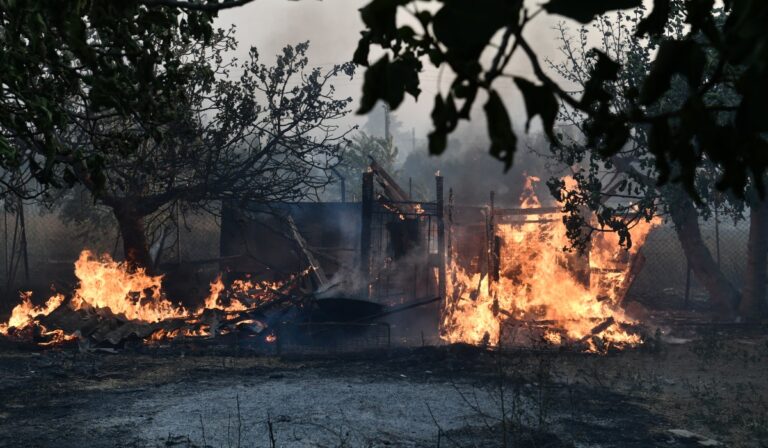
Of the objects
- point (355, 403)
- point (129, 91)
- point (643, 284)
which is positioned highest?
point (129, 91)

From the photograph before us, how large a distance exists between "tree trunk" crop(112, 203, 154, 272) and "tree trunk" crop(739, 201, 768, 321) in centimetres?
1281

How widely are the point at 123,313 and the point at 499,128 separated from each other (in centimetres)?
1402

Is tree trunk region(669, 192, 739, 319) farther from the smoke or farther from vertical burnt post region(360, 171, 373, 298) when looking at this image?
the smoke

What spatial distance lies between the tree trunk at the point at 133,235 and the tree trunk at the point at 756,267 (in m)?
12.8

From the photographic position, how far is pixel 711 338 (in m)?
13.2

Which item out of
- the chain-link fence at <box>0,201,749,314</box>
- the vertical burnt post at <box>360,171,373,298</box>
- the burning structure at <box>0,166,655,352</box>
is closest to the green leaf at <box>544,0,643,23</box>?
the burning structure at <box>0,166,655,352</box>

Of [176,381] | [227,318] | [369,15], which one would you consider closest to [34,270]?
[227,318]

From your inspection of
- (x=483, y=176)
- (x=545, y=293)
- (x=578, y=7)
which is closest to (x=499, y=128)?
(x=578, y=7)

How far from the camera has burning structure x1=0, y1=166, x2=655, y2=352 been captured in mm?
13203

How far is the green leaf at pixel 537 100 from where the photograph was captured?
1502 mm

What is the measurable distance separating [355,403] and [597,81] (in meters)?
7.62

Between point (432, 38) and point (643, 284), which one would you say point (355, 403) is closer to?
point (432, 38)

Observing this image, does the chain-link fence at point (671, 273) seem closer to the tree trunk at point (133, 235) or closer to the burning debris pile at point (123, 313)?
the burning debris pile at point (123, 313)

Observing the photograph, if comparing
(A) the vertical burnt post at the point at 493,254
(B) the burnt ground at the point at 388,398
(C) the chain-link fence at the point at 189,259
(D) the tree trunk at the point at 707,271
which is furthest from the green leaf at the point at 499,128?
(D) the tree trunk at the point at 707,271
